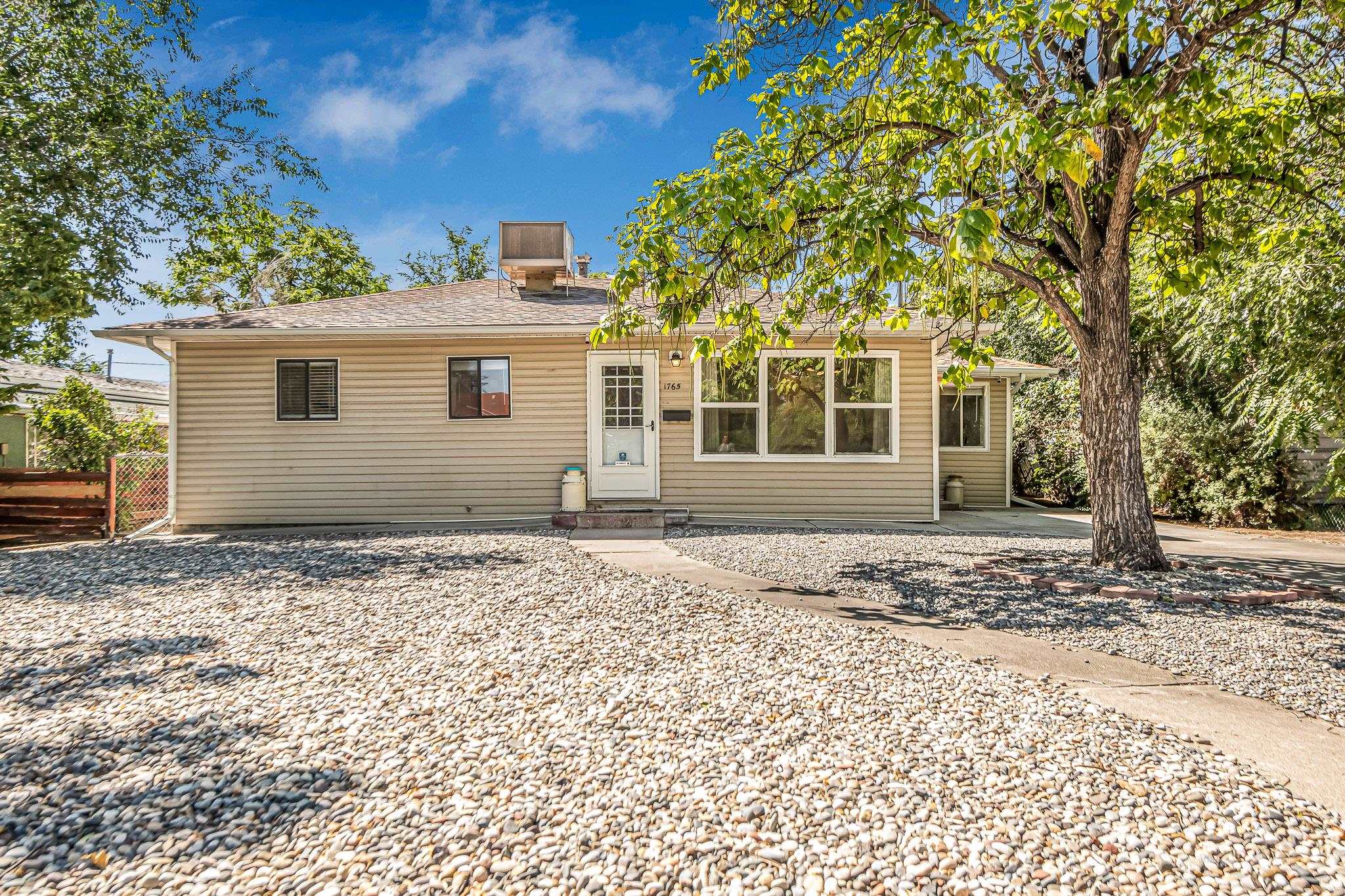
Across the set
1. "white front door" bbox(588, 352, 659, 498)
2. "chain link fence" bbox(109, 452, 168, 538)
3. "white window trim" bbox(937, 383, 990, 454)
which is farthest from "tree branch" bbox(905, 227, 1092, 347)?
"chain link fence" bbox(109, 452, 168, 538)

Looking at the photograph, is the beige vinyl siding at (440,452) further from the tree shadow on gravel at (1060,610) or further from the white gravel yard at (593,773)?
the white gravel yard at (593,773)

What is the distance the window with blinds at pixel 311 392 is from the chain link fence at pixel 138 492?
209 centimetres

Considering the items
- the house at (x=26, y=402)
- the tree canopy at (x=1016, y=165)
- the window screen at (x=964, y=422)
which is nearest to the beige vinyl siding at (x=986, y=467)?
the window screen at (x=964, y=422)

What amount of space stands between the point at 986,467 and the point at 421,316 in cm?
1011

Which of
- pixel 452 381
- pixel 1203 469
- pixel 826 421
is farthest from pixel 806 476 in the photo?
pixel 1203 469

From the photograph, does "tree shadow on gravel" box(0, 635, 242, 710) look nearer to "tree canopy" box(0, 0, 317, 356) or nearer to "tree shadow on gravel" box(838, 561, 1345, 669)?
"tree shadow on gravel" box(838, 561, 1345, 669)

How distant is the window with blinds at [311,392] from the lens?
31.5 ft

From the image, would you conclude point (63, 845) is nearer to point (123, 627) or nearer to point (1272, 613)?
point (123, 627)

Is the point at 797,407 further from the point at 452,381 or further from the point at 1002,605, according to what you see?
the point at 1002,605

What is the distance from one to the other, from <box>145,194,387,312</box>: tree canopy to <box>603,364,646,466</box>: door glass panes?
15.6m

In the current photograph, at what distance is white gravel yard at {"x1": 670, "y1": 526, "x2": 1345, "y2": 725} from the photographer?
3404mm

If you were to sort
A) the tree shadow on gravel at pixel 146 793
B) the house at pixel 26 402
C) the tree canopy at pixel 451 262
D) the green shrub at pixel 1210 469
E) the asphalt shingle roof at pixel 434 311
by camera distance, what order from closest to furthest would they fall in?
the tree shadow on gravel at pixel 146 793, the asphalt shingle roof at pixel 434 311, the green shrub at pixel 1210 469, the house at pixel 26 402, the tree canopy at pixel 451 262

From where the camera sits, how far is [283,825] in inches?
78.4

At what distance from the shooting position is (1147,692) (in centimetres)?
312
